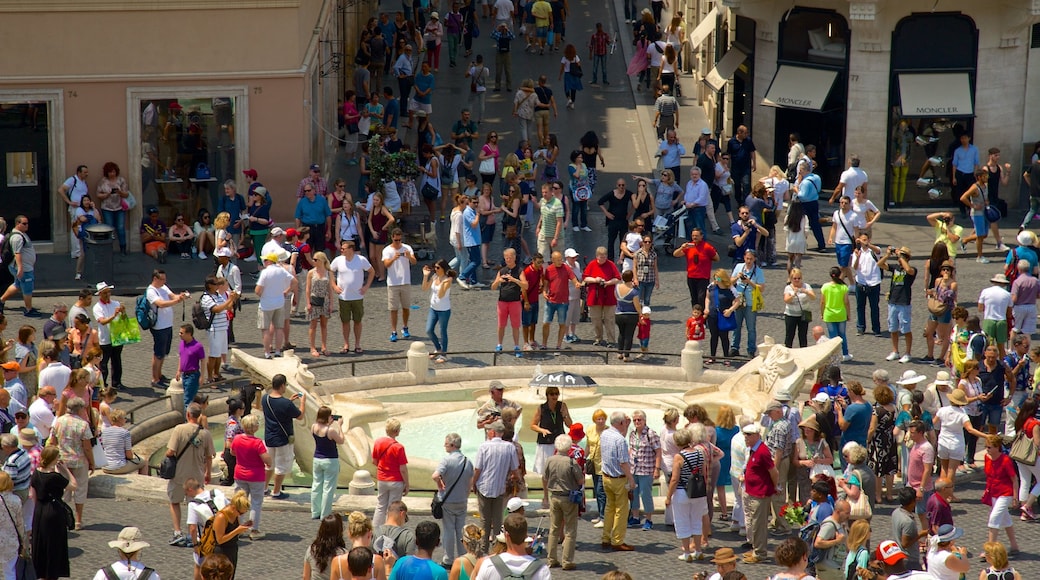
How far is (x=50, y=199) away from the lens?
95.9ft

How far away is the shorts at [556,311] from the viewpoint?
24266 millimetres

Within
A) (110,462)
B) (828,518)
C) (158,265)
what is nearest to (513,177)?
(158,265)

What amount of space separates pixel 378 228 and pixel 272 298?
495 cm

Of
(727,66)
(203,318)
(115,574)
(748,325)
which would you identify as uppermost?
(727,66)

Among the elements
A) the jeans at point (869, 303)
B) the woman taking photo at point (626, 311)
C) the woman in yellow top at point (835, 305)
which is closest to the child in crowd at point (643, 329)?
the woman taking photo at point (626, 311)

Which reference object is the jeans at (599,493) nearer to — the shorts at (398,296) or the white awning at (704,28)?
the shorts at (398,296)

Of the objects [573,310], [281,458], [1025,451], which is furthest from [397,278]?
[1025,451]

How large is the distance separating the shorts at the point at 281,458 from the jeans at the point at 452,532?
2.48 m

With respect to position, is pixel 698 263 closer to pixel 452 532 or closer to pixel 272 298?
pixel 272 298

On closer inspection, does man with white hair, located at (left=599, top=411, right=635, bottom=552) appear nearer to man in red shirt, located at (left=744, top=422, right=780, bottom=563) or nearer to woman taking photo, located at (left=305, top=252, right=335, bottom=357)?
man in red shirt, located at (left=744, top=422, right=780, bottom=563)

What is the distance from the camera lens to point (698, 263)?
24.9 metres

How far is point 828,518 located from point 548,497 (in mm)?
3073

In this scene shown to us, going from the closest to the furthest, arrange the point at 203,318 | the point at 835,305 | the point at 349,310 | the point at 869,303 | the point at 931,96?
the point at 203,318 → the point at 835,305 → the point at 349,310 → the point at 869,303 → the point at 931,96

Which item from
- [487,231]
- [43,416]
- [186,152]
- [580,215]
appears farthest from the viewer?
[580,215]
